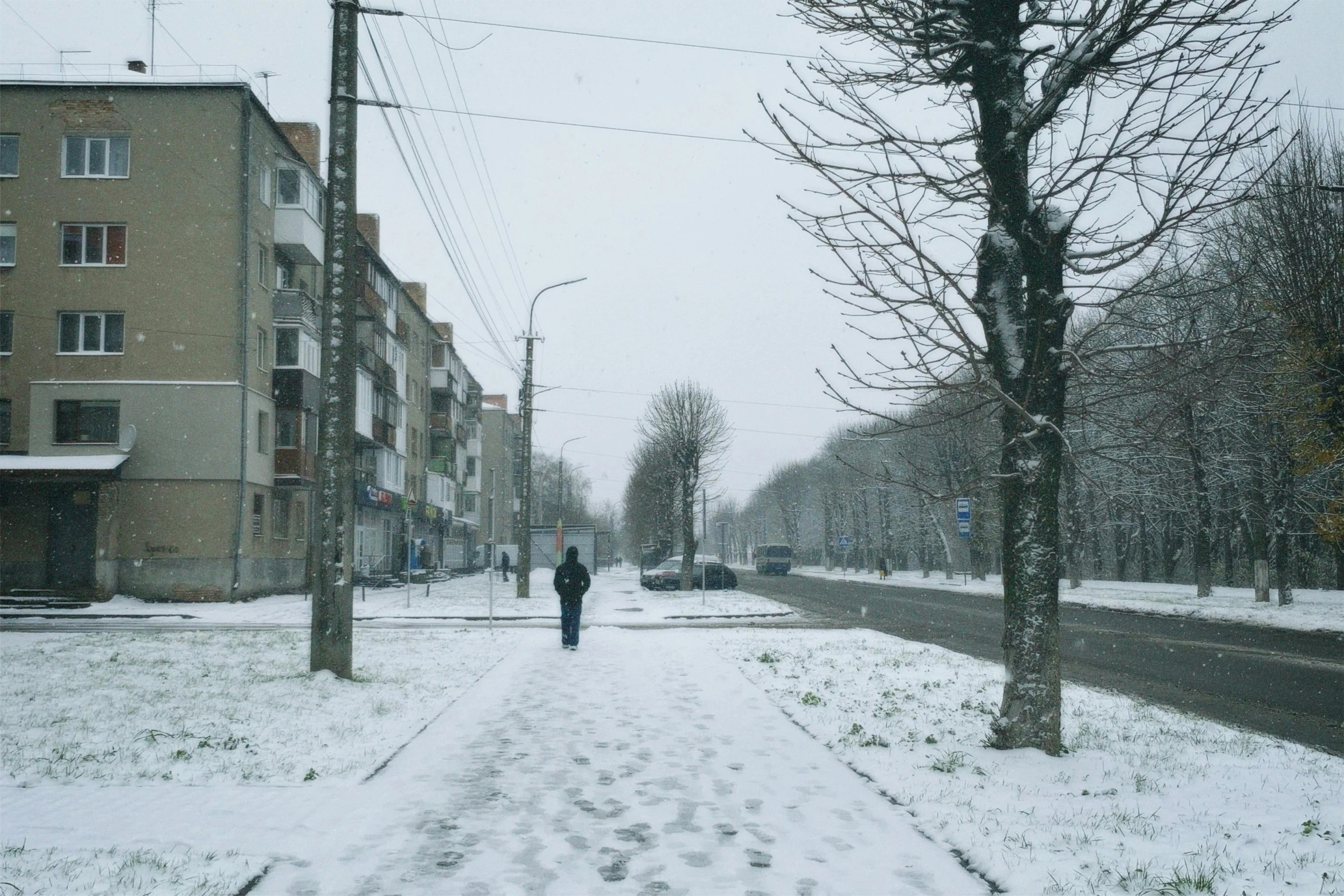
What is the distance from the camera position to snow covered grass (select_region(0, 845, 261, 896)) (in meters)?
4.59

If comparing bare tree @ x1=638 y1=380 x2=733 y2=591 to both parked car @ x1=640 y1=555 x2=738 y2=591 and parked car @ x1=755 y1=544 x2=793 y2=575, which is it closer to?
parked car @ x1=640 y1=555 x2=738 y2=591

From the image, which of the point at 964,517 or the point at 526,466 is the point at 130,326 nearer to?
the point at 526,466

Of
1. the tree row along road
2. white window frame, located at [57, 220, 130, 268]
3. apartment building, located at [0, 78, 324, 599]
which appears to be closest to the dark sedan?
the tree row along road

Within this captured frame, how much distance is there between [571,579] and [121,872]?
37.6 ft

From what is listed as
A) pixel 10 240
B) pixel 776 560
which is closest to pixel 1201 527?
pixel 776 560

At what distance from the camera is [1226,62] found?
7.04 meters

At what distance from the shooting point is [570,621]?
16.6m

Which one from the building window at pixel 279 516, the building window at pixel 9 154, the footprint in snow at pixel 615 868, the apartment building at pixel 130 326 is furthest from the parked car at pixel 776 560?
the footprint in snow at pixel 615 868

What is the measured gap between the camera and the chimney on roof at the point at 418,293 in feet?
195

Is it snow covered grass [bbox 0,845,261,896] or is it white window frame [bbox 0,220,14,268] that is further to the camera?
white window frame [bbox 0,220,14,268]

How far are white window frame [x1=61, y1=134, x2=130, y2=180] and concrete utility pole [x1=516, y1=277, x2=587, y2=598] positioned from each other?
12.6 meters

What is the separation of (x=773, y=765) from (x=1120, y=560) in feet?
170

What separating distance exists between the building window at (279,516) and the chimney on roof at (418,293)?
25.3 m

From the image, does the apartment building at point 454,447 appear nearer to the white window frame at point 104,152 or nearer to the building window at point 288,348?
the building window at point 288,348
